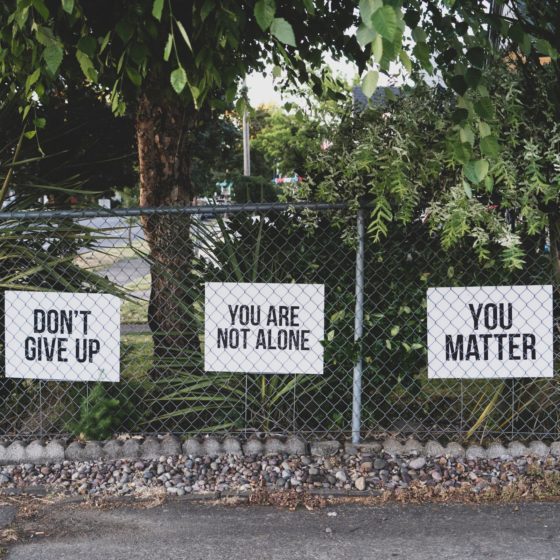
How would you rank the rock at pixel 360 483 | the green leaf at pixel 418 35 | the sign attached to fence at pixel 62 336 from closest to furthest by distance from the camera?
the green leaf at pixel 418 35
the rock at pixel 360 483
the sign attached to fence at pixel 62 336

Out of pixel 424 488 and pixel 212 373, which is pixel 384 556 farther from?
pixel 212 373

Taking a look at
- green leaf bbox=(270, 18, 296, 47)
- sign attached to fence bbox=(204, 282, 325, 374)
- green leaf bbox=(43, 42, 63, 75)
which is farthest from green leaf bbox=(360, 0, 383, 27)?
sign attached to fence bbox=(204, 282, 325, 374)

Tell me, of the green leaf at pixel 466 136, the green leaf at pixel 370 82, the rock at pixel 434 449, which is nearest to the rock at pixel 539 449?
the rock at pixel 434 449

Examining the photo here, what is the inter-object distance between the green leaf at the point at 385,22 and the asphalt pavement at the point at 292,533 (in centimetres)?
246

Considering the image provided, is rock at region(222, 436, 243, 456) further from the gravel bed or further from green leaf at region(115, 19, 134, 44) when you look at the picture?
green leaf at region(115, 19, 134, 44)

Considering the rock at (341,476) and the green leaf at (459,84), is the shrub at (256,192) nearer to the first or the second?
the rock at (341,476)

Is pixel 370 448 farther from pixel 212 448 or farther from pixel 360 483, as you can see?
pixel 212 448

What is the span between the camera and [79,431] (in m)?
4.88

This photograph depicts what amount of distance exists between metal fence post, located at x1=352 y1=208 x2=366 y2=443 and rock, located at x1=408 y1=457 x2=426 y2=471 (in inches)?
14.8

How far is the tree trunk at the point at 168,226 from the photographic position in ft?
16.8

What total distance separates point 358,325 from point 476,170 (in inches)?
75.7

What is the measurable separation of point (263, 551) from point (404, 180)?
2.05 metres

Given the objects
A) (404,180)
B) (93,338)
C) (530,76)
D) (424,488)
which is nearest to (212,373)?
(93,338)

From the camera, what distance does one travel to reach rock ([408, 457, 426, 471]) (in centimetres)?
458
